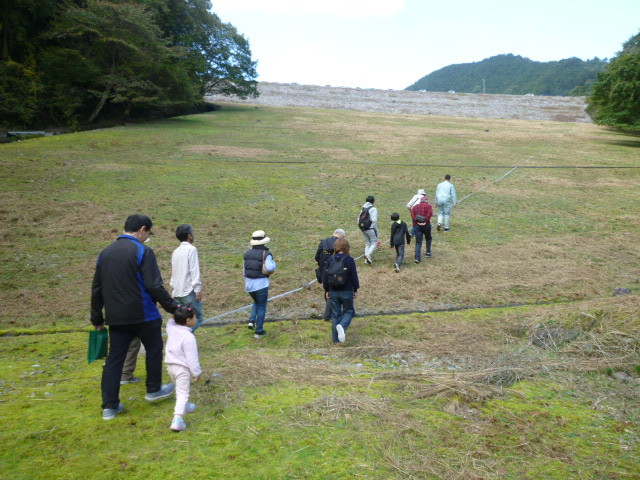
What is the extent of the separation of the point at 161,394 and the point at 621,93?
A: 37041 millimetres

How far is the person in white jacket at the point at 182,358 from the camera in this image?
4312 millimetres

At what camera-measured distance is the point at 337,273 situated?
6.99m

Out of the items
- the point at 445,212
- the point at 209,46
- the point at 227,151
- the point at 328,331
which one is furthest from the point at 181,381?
the point at 209,46

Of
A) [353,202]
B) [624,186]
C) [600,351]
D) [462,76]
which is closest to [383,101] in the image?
[624,186]

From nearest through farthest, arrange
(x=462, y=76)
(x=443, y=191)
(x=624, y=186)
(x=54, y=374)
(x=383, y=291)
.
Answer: (x=54, y=374)
(x=383, y=291)
(x=443, y=191)
(x=624, y=186)
(x=462, y=76)

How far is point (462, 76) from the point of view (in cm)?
15475

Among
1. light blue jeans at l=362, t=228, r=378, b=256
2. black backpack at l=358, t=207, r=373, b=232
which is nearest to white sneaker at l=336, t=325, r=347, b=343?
black backpack at l=358, t=207, r=373, b=232

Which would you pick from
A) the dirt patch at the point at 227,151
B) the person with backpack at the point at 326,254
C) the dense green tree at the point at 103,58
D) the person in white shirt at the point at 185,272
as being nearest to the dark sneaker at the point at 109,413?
the person in white shirt at the point at 185,272

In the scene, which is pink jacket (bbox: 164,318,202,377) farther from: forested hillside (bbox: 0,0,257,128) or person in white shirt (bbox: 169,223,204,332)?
forested hillside (bbox: 0,0,257,128)

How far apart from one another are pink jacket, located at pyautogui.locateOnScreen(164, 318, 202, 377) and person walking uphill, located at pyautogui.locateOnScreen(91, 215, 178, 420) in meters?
0.25

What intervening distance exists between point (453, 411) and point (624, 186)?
21.9 m

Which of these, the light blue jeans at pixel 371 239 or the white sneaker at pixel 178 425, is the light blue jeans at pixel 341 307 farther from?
the light blue jeans at pixel 371 239

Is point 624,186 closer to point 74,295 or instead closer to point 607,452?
point 607,452

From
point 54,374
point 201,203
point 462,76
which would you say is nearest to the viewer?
point 54,374
